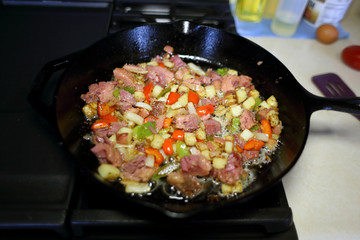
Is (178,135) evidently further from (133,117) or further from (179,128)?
(133,117)

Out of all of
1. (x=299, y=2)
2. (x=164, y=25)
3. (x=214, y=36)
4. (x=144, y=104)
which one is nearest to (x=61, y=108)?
(x=144, y=104)

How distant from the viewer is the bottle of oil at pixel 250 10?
1.59 meters

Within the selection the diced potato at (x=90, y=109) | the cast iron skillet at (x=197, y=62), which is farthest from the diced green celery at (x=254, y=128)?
the diced potato at (x=90, y=109)

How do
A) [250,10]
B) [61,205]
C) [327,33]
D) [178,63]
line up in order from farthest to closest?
[250,10] → [327,33] → [178,63] → [61,205]

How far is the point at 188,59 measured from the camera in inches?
53.8

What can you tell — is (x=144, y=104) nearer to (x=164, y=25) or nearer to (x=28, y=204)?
(x=164, y=25)

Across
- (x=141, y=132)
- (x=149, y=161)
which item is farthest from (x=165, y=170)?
(x=141, y=132)

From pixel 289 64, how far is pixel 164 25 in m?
0.71

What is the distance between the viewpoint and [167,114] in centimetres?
110

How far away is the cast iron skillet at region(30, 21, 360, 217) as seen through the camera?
34.9 inches

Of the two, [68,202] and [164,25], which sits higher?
[164,25]

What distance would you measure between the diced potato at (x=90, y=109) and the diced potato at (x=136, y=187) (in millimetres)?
337

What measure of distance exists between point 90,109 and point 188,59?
1.83 feet

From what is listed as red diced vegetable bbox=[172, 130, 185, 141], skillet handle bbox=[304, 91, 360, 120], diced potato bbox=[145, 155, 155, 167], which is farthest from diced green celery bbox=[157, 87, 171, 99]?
skillet handle bbox=[304, 91, 360, 120]
